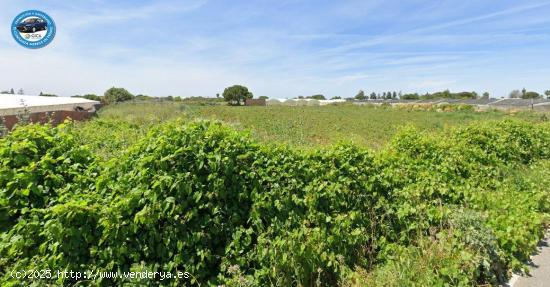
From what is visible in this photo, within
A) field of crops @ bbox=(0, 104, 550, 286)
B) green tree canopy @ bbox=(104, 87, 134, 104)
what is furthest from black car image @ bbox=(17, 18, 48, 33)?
green tree canopy @ bbox=(104, 87, 134, 104)

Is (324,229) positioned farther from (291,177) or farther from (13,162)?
(13,162)

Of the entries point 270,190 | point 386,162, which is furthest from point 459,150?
point 270,190

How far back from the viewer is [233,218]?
287 cm

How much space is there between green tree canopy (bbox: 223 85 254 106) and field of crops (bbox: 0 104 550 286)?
68.3 m

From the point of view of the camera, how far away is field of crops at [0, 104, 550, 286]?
2.52m

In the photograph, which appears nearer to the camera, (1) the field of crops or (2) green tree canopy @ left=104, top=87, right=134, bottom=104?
(1) the field of crops

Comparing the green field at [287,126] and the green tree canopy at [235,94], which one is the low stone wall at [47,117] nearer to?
the green field at [287,126]

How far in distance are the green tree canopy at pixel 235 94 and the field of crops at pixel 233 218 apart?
224 feet

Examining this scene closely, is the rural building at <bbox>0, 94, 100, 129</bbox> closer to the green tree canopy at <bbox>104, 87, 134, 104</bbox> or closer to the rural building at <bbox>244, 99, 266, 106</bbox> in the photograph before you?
the rural building at <bbox>244, 99, 266, 106</bbox>

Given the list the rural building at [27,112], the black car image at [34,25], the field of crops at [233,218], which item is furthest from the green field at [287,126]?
the black car image at [34,25]

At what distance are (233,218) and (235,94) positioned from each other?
69689 mm

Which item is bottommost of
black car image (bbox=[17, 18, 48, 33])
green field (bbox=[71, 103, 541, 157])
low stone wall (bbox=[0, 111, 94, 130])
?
green field (bbox=[71, 103, 541, 157])

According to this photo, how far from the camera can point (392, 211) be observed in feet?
11.8

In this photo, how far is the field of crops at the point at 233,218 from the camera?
2.52 m
